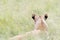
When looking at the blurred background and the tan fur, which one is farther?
the blurred background

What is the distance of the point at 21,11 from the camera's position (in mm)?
9492

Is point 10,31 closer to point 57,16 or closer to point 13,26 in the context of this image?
point 13,26

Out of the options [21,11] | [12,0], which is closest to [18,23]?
[21,11]

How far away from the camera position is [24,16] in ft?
30.1

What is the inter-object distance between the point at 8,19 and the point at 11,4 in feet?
4.15

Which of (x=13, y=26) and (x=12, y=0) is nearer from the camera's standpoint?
(x=13, y=26)

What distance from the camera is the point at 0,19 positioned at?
8.73m

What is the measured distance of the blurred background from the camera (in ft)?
26.7

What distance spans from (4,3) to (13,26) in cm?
155

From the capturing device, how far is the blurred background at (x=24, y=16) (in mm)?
8141

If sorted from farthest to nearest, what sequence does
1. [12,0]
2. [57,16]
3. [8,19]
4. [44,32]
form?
[12,0], [57,16], [8,19], [44,32]

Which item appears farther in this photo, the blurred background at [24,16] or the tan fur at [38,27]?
the blurred background at [24,16]

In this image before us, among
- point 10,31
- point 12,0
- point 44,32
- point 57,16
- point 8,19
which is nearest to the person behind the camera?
point 44,32

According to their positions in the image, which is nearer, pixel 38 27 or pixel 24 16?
pixel 38 27
